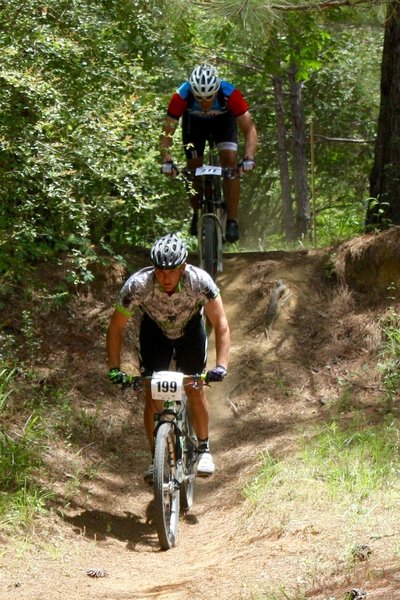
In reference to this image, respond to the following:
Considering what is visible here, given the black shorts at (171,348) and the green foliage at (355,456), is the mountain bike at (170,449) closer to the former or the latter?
the black shorts at (171,348)

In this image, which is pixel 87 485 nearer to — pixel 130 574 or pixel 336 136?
pixel 130 574

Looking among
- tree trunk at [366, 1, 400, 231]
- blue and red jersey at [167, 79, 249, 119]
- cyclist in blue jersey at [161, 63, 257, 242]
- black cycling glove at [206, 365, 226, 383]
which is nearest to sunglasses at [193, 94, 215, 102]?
cyclist in blue jersey at [161, 63, 257, 242]

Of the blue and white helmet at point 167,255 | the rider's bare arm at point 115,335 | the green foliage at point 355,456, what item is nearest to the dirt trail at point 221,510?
the green foliage at point 355,456

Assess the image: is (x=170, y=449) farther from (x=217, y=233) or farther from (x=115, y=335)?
(x=217, y=233)

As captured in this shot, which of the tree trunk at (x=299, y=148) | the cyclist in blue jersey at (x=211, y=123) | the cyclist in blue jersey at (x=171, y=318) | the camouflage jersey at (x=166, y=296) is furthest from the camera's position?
the tree trunk at (x=299, y=148)

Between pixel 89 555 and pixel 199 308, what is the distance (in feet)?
6.12

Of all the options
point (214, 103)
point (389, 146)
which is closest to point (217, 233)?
point (214, 103)

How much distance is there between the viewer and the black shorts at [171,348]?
6.84 m

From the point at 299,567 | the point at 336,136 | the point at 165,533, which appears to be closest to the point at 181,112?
the point at 165,533

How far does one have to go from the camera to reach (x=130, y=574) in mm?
5953

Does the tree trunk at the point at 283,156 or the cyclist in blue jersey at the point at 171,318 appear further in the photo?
the tree trunk at the point at 283,156

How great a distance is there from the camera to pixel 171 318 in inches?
266

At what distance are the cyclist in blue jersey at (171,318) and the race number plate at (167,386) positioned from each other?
A: 21 cm

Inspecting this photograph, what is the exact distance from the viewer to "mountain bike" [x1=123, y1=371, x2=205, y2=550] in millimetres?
6277
